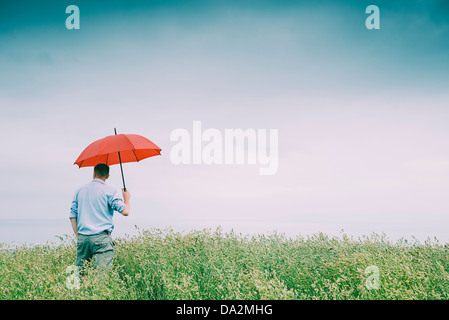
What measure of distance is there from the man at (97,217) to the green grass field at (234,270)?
36 cm

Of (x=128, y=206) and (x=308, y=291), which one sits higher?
(x=128, y=206)

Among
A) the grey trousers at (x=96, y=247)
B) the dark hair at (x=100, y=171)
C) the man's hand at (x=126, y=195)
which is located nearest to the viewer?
the grey trousers at (x=96, y=247)

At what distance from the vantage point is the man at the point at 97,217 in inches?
222

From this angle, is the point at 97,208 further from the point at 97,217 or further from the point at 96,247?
the point at 96,247

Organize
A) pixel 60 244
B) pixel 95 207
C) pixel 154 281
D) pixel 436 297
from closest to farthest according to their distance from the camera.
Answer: pixel 436 297 → pixel 154 281 → pixel 95 207 → pixel 60 244

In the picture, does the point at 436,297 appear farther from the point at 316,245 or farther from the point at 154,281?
the point at 154,281

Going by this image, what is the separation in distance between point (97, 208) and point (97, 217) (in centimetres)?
13

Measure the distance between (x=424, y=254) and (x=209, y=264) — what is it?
3.71 metres

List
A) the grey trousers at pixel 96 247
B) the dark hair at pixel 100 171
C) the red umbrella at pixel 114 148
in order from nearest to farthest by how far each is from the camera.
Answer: the grey trousers at pixel 96 247 → the red umbrella at pixel 114 148 → the dark hair at pixel 100 171

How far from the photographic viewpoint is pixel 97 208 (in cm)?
573

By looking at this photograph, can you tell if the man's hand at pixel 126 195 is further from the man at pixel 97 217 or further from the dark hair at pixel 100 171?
the dark hair at pixel 100 171

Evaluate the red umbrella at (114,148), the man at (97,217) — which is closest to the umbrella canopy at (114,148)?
the red umbrella at (114,148)
